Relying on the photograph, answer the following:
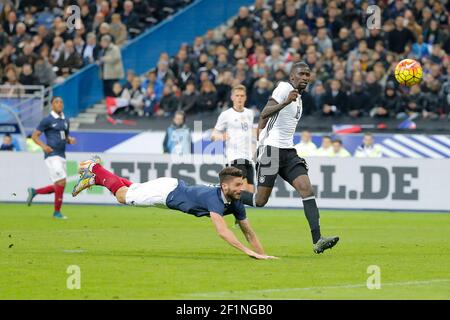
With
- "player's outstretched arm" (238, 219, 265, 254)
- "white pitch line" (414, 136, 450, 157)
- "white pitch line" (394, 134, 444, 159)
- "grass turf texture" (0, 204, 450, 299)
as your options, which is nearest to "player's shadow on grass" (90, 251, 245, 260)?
"grass turf texture" (0, 204, 450, 299)

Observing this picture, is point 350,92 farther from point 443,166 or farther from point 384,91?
point 443,166

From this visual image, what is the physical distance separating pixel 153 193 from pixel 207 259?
113 centimetres

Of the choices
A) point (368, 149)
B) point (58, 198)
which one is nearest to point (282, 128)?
point (58, 198)

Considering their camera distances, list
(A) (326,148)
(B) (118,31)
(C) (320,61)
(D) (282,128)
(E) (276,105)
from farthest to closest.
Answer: (B) (118,31), (C) (320,61), (A) (326,148), (D) (282,128), (E) (276,105)

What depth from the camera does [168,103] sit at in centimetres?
3259

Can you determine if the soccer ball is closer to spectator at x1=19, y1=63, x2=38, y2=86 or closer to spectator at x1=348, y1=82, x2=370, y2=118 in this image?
spectator at x1=348, y1=82, x2=370, y2=118

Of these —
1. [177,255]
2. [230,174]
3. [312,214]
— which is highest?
[230,174]

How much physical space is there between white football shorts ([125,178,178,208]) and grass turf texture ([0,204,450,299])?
73cm

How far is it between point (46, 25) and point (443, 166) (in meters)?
16.5

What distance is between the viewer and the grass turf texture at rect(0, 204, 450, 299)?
39.5 ft

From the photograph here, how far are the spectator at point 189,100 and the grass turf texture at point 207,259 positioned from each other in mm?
8311

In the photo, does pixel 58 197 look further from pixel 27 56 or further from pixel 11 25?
pixel 11 25

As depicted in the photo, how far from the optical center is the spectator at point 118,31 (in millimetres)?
36125
